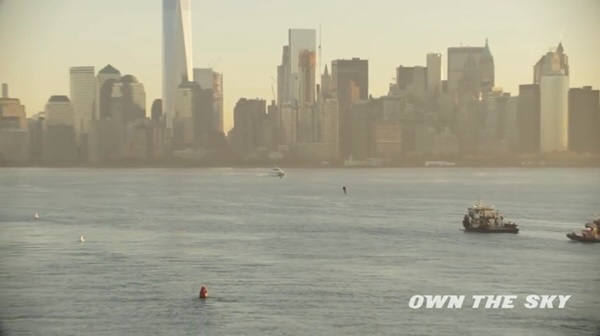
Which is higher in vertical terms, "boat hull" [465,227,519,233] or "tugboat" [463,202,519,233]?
"tugboat" [463,202,519,233]

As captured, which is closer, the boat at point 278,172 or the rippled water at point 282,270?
the rippled water at point 282,270

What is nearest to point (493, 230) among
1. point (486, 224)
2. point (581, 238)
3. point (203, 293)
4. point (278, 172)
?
point (486, 224)

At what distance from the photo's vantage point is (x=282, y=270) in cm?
2428

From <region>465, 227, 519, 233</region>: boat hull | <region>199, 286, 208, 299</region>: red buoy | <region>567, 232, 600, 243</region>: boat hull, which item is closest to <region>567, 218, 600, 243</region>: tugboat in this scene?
<region>567, 232, 600, 243</region>: boat hull

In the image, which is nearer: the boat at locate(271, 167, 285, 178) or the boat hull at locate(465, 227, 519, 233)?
the boat hull at locate(465, 227, 519, 233)

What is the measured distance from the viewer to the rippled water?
18109mm

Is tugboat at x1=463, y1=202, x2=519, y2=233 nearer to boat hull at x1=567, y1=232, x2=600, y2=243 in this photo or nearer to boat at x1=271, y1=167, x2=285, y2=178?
boat hull at x1=567, y1=232, x2=600, y2=243

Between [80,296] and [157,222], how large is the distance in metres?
18.1

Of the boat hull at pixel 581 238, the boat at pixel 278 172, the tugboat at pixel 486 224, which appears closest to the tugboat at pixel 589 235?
the boat hull at pixel 581 238

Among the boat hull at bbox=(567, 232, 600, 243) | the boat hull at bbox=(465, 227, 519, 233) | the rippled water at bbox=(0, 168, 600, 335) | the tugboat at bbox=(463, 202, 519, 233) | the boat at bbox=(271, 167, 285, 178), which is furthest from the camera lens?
the boat at bbox=(271, 167, 285, 178)

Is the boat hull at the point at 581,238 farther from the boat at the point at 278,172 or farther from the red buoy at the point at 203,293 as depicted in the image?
the boat at the point at 278,172

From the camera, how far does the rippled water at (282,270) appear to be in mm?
18109

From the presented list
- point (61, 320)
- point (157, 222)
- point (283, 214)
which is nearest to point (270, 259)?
point (61, 320)

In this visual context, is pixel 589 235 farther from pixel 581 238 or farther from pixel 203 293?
pixel 203 293
